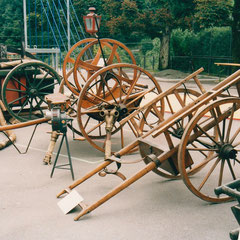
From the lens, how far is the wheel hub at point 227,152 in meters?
4.52

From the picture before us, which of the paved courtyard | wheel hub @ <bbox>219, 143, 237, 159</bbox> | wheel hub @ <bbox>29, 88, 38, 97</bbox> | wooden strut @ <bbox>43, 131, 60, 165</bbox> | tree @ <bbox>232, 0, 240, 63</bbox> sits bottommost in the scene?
the paved courtyard

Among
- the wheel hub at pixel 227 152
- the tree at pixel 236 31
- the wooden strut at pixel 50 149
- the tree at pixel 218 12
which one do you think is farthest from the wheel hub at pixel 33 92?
the tree at pixel 236 31

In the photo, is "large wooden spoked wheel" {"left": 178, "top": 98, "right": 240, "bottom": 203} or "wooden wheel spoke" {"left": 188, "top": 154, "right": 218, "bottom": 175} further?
"wooden wheel spoke" {"left": 188, "top": 154, "right": 218, "bottom": 175}

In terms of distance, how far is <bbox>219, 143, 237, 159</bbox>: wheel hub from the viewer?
452 centimetres

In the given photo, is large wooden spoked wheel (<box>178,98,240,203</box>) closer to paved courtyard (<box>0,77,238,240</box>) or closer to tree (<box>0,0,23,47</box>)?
paved courtyard (<box>0,77,238,240</box>)

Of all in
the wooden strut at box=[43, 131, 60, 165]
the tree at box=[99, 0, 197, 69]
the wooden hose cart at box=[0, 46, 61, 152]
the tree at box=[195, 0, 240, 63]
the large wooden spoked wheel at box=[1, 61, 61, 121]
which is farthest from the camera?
the tree at box=[99, 0, 197, 69]

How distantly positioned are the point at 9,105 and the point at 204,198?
5.00 m

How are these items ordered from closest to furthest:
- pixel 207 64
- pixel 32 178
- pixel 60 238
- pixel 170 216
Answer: pixel 60 238 → pixel 170 216 → pixel 32 178 → pixel 207 64

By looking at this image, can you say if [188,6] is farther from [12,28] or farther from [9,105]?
[12,28]

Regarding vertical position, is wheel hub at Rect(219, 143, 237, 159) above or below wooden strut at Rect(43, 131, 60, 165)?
above

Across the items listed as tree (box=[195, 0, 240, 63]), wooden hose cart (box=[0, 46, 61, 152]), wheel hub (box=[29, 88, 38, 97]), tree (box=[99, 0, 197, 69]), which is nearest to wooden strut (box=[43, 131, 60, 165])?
wooden hose cart (box=[0, 46, 61, 152])

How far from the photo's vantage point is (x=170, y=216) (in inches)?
166

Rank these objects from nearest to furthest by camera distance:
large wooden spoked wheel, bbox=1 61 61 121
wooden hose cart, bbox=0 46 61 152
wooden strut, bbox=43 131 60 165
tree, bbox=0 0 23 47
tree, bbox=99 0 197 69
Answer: wooden strut, bbox=43 131 60 165 < wooden hose cart, bbox=0 46 61 152 < large wooden spoked wheel, bbox=1 61 61 121 < tree, bbox=99 0 197 69 < tree, bbox=0 0 23 47

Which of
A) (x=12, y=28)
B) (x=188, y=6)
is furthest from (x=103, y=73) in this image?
(x=12, y=28)
